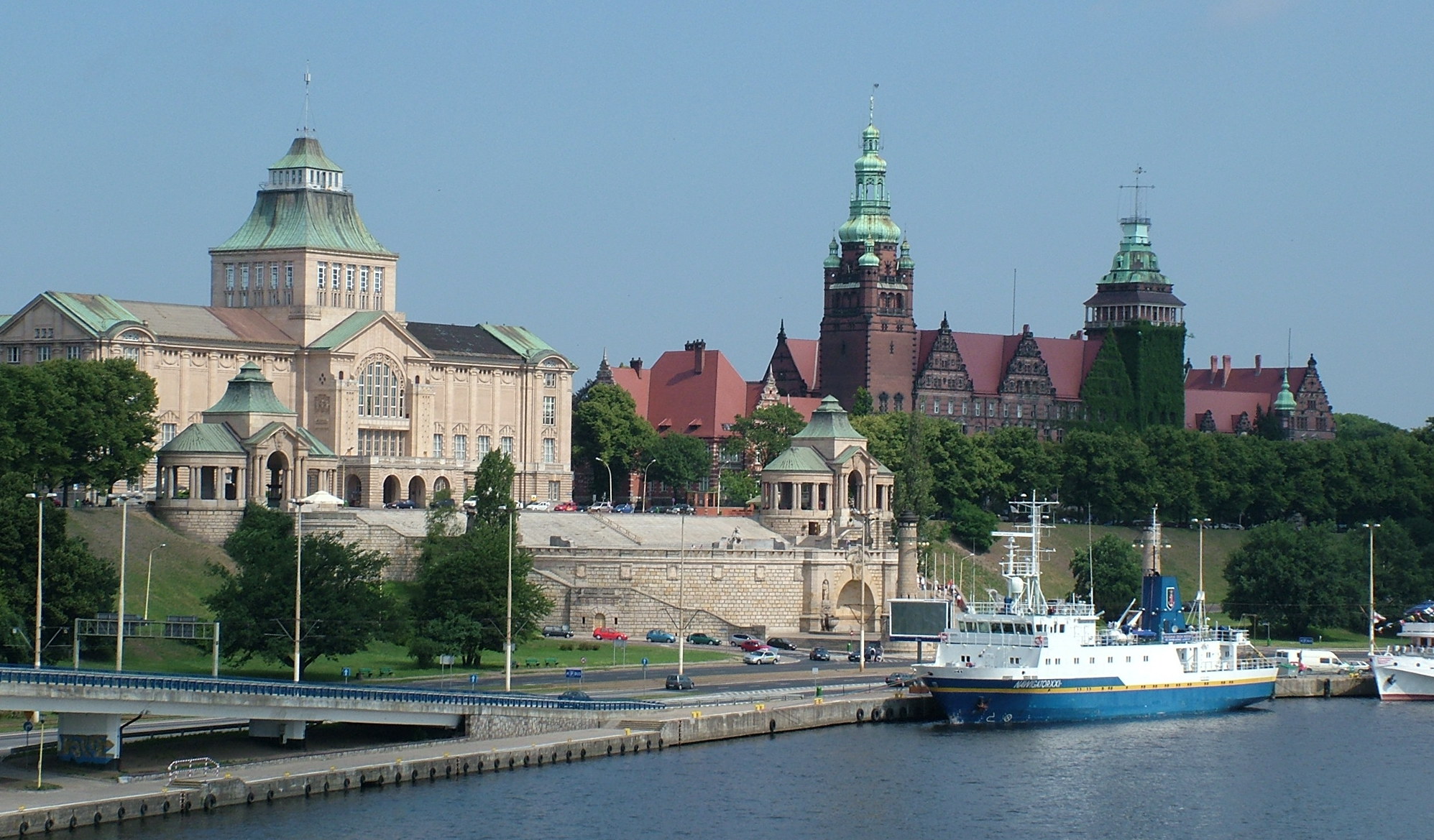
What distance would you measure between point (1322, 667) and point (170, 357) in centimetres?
6940

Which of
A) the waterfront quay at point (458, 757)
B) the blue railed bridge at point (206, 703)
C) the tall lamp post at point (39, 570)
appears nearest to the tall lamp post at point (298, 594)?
the blue railed bridge at point (206, 703)

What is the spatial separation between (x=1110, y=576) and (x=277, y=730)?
7802 cm

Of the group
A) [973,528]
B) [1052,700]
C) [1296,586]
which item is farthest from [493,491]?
[973,528]

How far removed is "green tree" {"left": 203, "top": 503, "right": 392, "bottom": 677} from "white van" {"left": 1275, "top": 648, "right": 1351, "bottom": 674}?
48.0 metres

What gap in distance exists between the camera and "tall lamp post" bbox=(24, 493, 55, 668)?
102m

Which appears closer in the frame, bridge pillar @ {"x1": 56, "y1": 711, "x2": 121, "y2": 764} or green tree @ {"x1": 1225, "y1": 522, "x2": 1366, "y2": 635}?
bridge pillar @ {"x1": 56, "y1": 711, "x2": 121, "y2": 764}

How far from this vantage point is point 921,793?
95.6 m

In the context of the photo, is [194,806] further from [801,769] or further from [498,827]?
[801,769]

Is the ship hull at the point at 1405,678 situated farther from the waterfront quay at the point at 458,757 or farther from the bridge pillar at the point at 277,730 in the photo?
the bridge pillar at the point at 277,730

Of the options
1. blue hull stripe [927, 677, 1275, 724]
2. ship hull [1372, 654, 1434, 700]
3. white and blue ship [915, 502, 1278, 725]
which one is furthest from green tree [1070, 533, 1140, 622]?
blue hull stripe [927, 677, 1275, 724]

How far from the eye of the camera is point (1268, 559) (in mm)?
158000

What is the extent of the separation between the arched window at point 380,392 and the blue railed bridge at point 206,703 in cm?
7214

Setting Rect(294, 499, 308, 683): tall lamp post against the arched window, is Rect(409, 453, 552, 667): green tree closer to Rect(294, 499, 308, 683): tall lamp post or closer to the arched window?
Rect(294, 499, 308, 683): tall lamp post

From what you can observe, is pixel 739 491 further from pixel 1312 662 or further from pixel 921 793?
pixel 921 793
